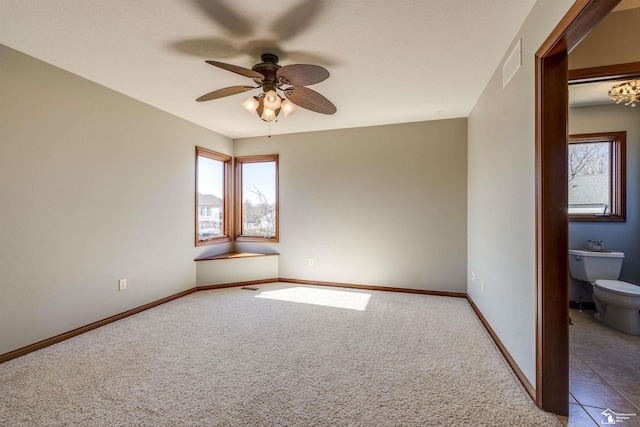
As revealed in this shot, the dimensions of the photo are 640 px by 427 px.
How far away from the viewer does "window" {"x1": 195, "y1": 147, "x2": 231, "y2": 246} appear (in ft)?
14.6

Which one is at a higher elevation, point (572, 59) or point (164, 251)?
point (572, 59)

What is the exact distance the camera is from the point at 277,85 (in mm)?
2412

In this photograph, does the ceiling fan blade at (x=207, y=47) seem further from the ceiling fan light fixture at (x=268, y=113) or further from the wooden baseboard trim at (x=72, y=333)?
the wooden baseboard trim at (x=72, y=333)

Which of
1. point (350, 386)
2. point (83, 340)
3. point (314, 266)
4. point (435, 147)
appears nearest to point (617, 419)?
point (350, 386)

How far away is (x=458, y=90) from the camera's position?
3.09 meters

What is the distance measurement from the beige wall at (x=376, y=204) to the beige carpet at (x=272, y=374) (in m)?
1.01

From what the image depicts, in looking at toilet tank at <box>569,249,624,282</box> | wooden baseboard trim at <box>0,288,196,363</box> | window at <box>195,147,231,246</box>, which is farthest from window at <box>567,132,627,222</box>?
wooden baseboard trim at <box>0,288,196,363</box>

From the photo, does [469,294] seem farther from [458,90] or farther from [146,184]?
[146,184]

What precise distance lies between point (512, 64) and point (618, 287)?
2.48 meters

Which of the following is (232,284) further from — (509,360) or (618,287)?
(618,287)

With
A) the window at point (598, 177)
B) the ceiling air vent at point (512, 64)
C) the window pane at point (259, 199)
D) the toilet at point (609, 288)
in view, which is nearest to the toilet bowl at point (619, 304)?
the toilet at point (609, 288)

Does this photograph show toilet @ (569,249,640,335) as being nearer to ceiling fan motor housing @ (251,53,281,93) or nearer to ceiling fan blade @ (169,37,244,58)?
ceiling fan motor housing @ (251,53,281,93)

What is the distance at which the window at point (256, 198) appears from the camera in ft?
16.2

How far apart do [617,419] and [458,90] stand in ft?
9.38
